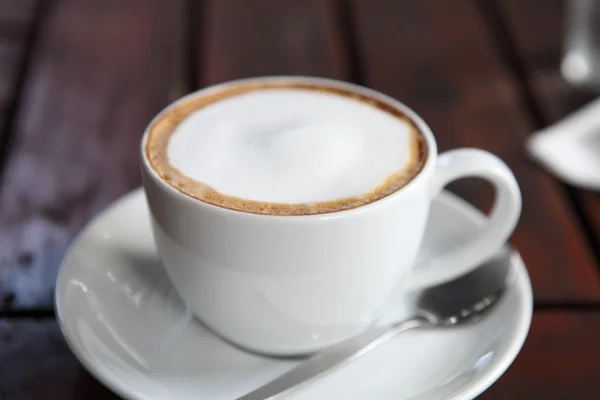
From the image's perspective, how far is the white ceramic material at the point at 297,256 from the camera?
413 millimetres

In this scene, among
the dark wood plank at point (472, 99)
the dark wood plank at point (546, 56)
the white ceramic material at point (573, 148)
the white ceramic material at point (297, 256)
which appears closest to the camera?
the white ceramic material at point (297, 256)

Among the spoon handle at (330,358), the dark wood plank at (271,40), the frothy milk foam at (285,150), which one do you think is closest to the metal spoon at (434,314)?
the spoon handle at (330,358)

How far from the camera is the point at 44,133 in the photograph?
2.40ft

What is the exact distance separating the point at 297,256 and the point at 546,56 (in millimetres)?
614

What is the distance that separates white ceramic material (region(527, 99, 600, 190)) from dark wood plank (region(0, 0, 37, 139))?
55 cm

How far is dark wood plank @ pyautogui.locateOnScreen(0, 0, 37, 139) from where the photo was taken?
78 cm

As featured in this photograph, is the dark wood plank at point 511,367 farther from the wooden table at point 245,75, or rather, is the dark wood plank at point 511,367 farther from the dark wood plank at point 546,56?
the dark wood plank at point 546,56

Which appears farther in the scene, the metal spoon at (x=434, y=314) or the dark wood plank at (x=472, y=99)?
the dark wood plank at (x=472, y=99)

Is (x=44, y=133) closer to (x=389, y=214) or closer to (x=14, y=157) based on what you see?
(x=14, y=157)

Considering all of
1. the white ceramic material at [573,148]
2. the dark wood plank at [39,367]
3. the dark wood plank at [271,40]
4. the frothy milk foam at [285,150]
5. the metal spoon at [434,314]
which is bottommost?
the dark wood plank at [39,367]

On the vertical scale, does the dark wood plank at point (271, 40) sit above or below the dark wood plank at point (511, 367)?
above

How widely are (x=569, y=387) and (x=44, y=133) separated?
55cm

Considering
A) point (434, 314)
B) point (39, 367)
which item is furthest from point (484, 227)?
point (39, 367)

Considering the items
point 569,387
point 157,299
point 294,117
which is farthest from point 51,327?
point 569,387
